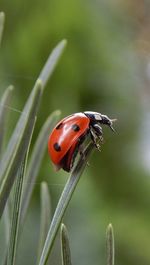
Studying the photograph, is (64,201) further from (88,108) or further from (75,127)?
(88,108)

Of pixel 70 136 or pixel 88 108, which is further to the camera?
pixel 88 108

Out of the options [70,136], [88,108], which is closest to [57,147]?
[70,136]

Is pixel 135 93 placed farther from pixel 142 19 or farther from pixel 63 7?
pixel 142 19

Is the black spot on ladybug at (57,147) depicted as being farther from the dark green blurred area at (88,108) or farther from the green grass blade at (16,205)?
the dark green blurred area at (88,108)

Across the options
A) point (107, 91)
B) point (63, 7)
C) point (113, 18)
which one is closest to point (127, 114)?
point (107, 91)

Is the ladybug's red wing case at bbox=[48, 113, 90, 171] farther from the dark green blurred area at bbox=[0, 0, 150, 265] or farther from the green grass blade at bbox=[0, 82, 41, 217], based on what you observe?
the dark green blurred area at bbox=[0, 0, 150, 265]

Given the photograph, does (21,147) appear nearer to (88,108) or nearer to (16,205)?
(16,205)

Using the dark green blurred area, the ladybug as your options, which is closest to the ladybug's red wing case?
the ladybug
